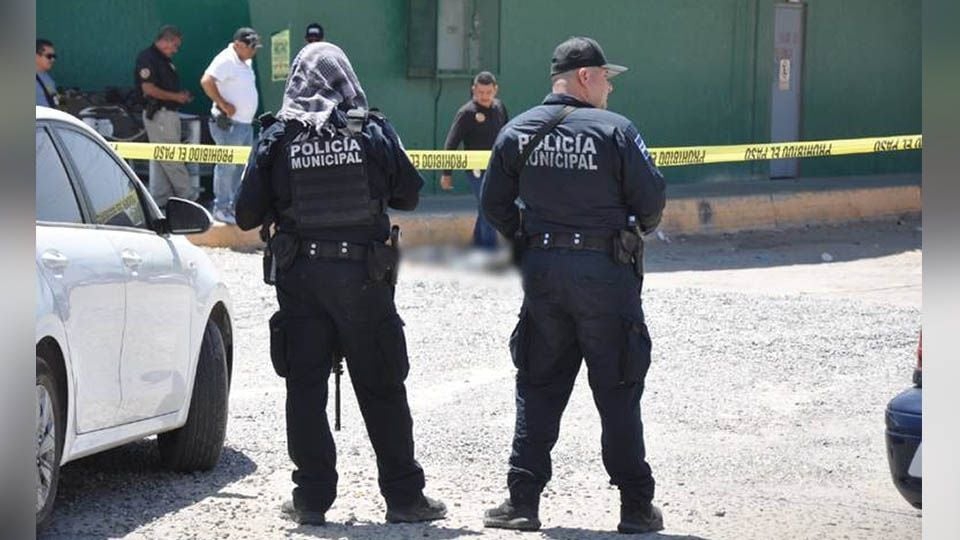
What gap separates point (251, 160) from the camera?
249 inches

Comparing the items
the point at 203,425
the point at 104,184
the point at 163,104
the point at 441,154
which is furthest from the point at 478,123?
the point at 104,184

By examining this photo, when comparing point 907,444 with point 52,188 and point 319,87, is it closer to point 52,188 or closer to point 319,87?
point 319,87

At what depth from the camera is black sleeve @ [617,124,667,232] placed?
621 centimetres

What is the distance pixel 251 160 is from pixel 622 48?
13092 millimetres

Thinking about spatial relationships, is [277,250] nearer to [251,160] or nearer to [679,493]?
[251,160]

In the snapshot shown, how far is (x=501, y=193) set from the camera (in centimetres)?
643

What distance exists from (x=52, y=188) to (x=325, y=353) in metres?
1.24

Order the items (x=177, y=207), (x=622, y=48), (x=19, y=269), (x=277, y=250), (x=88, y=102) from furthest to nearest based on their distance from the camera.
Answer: (x=622, y=48), (x=88, y=102), (x=177, y=207), (x=277, y=250), (x=19, y=269)

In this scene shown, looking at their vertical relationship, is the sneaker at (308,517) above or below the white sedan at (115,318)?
below

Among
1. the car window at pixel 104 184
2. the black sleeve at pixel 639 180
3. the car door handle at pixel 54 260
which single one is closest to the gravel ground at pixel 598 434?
the black sleeve at pixel 639 180

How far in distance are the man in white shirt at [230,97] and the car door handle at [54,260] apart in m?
8.75

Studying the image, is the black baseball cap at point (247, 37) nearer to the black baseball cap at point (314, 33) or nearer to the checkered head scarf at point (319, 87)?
the black baseball cap at point (314, 33)

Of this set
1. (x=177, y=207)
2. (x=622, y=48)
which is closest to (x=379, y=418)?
(x=177, y=207)

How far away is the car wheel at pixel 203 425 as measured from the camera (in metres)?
7.23
